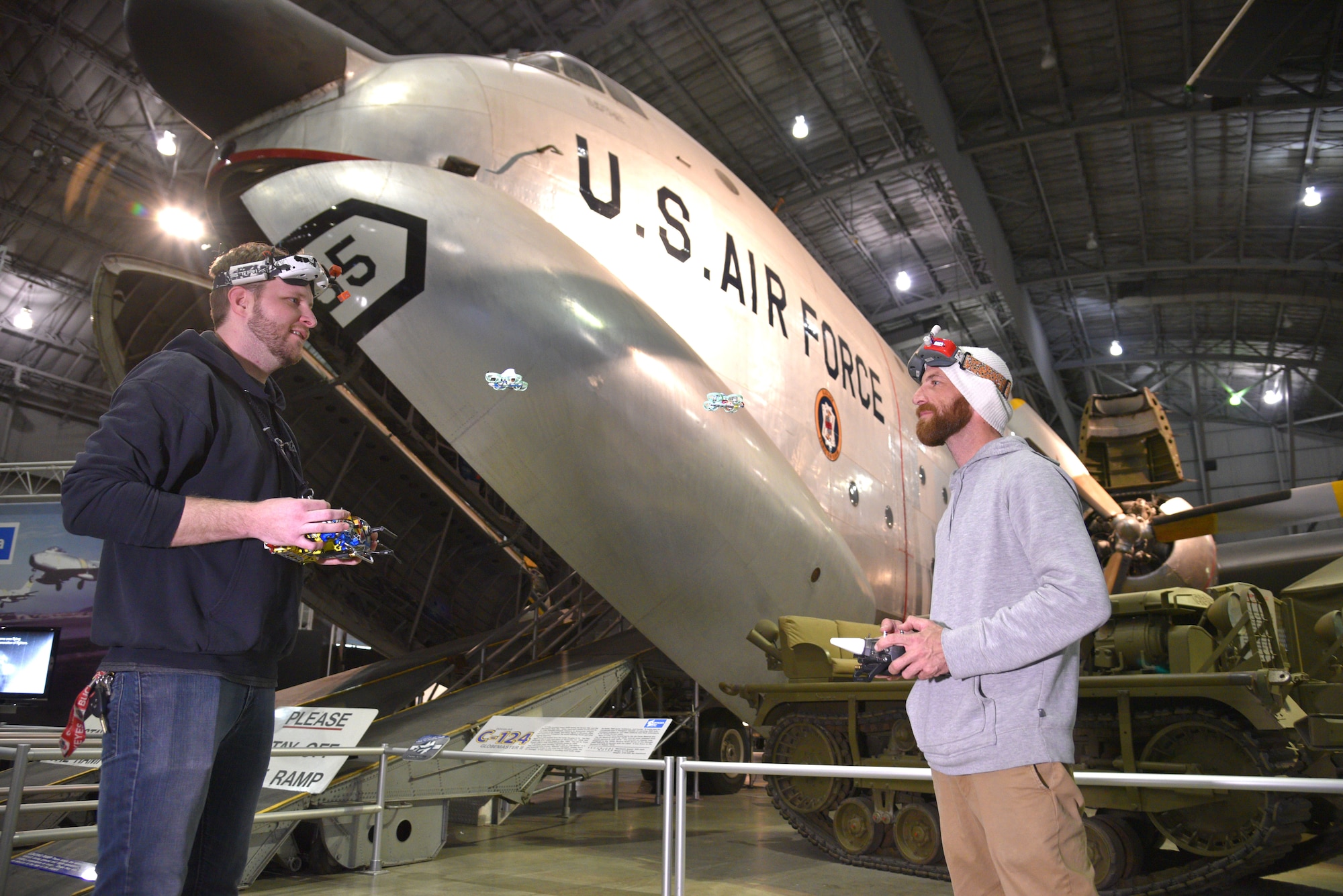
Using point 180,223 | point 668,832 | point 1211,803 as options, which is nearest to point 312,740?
point 668,832

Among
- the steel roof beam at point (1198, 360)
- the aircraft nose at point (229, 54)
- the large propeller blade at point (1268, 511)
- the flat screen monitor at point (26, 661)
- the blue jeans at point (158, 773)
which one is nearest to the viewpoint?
the blue jeans at point (158, 773)

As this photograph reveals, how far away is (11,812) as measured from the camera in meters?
3.84

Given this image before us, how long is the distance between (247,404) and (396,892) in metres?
3.89

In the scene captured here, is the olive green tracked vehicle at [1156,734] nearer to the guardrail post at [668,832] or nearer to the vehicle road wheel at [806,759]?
the vehicle road wheel at [806,759]

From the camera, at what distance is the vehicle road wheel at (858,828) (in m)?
6.55

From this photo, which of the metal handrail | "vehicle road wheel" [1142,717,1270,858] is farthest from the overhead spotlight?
"vehicle road wheel" [1142,717,1270,858]

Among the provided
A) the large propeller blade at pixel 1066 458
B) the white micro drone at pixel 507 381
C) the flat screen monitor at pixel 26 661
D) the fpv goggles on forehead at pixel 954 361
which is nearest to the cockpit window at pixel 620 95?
the white micro drone at pixel 507 381

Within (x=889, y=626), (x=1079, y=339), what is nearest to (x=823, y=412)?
(x=889, y=626)

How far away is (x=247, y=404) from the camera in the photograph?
6.89 ft

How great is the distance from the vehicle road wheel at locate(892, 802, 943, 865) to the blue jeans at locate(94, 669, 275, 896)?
5417mm

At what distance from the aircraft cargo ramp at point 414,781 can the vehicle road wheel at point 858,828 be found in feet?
7.04

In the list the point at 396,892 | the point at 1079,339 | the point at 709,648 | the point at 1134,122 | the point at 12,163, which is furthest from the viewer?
the point at 1079,339

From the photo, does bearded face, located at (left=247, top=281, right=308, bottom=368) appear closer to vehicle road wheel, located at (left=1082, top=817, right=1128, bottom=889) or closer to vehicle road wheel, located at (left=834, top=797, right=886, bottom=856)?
vehicle road wheel, located at (left=1082, top=817, right=1128, bottom=889)

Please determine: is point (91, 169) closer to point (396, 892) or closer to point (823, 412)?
point (823, 412)
